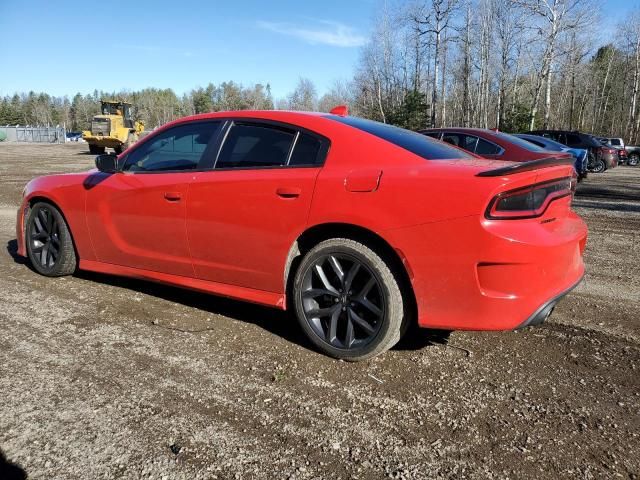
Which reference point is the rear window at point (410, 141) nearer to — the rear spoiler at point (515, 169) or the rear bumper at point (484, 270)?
the rear spoiler at point (515, 169)

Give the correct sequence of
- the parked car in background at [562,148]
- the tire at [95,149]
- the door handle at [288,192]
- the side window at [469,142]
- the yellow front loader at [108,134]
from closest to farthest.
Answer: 1. the door handle at [288,192]
2. the side window at [469,142]
3. the parked car in background at [562,148]
4. the yellow front loader at [108,134]
5. the tire at [95,149]

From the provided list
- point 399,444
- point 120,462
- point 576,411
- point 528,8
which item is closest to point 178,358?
point 120,462

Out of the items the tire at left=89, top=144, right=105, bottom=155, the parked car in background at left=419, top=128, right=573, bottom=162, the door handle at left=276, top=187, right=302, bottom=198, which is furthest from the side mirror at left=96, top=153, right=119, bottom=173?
the tire at left=89, top=144, right=105, bottom=155

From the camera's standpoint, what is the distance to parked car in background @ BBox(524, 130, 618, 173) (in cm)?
1942

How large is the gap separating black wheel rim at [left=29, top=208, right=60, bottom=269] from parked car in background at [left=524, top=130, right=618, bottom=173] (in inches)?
746

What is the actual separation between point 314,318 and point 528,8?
3611cm

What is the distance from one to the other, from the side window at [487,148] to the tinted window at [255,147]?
233 inches

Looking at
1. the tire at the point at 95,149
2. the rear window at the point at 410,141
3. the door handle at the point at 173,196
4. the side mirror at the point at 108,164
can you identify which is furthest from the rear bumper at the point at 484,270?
the tire at the point at 95,149

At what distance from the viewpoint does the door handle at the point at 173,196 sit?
3611 millimetres

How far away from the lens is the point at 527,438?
2252 mm

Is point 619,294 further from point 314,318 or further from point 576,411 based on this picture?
point 314,318

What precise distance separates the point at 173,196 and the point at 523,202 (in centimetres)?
239

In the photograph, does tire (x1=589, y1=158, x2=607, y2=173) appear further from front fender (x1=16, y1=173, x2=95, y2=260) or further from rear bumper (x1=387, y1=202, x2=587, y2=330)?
front fender (x1=16, y1=173, x2=95, y2=260)

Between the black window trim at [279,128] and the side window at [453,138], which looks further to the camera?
the side window at [453,138]
